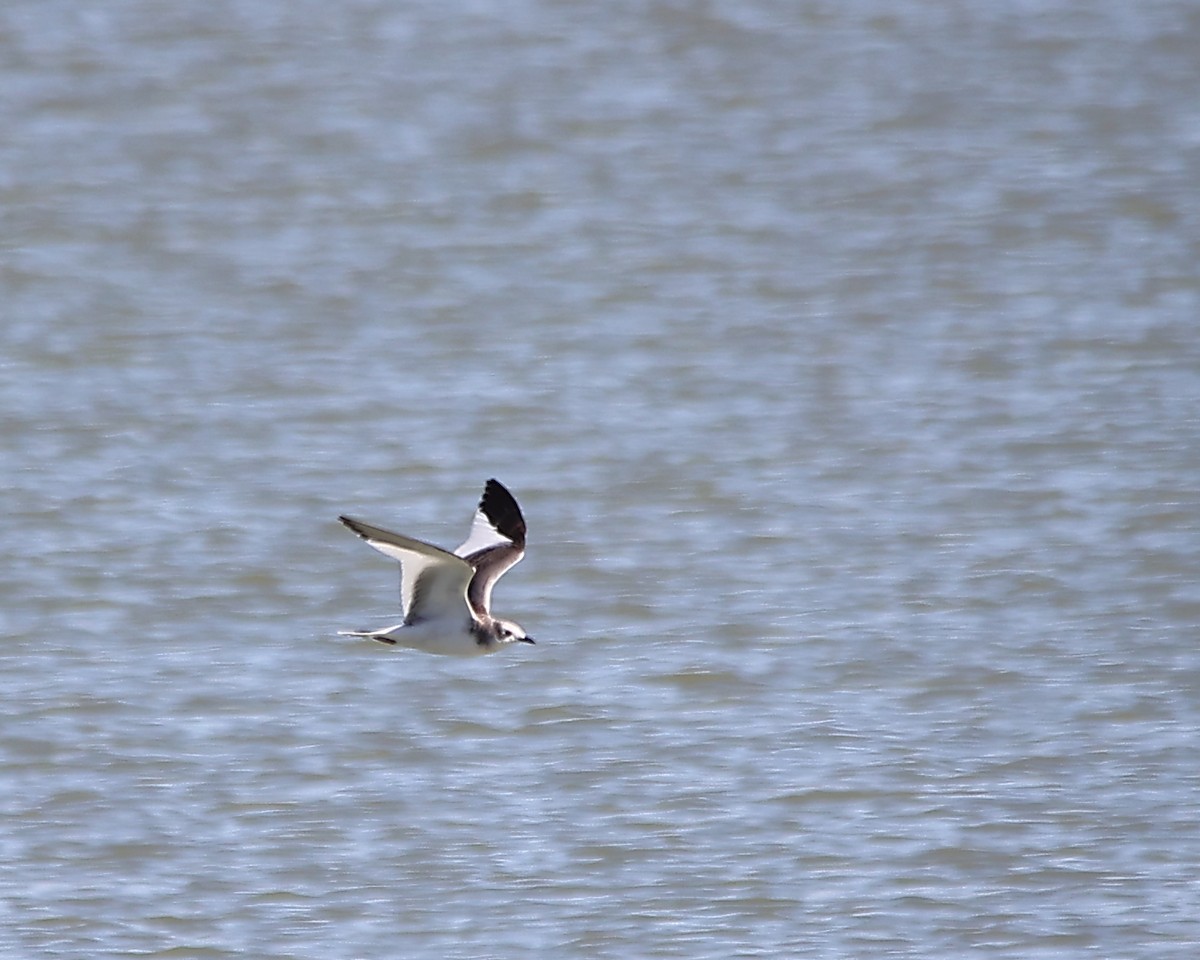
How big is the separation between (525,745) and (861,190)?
905 centimetres

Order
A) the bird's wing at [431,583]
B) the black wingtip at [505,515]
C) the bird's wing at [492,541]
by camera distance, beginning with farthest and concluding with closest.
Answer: the black wingtip at [505,515], the bird's wing at [492,541], the bird's wing at [431,583]

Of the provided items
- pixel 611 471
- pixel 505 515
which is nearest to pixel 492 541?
pixel 505 515

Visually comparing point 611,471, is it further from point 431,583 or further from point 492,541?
point 431,583

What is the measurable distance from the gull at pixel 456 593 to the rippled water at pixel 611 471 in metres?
0.99

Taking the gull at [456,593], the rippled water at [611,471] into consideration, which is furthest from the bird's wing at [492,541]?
the rippled water at [611,471]

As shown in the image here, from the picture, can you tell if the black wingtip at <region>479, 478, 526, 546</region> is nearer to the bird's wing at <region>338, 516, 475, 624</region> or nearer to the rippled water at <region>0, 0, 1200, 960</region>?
the bird's wing at <region>338, 516, 475, 624</region>

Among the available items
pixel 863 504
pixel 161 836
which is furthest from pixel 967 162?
pixel 161 836

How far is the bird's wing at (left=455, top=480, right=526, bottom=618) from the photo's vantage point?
8375mm

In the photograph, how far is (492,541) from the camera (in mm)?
8641

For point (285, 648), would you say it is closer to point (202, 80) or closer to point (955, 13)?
point (202, 80)

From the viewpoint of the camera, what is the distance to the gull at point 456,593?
7797 millimetres

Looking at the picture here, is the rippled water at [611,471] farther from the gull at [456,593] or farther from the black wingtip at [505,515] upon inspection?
the black wingtip at [505,515]

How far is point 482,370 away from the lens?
579 inches

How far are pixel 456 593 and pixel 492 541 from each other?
768 millimetres
